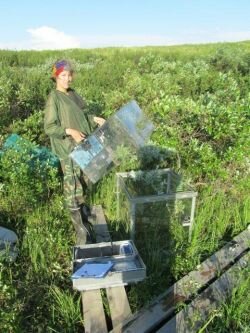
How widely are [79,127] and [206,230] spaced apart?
1806mm

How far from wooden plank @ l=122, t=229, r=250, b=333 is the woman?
120cm

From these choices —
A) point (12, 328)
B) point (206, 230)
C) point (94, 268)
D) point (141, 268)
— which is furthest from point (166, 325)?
point (206, 230)

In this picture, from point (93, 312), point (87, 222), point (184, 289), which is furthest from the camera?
point (87, 222)

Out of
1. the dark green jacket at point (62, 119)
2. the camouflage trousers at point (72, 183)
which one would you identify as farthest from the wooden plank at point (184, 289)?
the dark green jacket at point (62, 119)

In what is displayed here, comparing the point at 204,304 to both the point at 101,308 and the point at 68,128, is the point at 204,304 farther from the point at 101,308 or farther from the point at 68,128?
the point at 68,128

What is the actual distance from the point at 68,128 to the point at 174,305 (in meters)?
2.04

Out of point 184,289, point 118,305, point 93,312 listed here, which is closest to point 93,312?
point 93,312

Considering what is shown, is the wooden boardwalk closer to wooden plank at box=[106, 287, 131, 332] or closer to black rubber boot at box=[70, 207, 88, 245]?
wooden plank at box=[106, 287, 131, 332]

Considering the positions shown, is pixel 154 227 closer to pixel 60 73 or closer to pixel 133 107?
pixel 133 107

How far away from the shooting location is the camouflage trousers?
13.9 feet

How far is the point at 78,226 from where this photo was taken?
4168 mm

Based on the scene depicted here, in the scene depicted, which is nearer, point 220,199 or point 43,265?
point 43,265

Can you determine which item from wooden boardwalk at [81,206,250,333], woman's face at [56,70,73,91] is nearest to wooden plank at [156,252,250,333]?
wooden boardwalk at [81,206,250,333]

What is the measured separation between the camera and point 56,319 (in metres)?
3.07
